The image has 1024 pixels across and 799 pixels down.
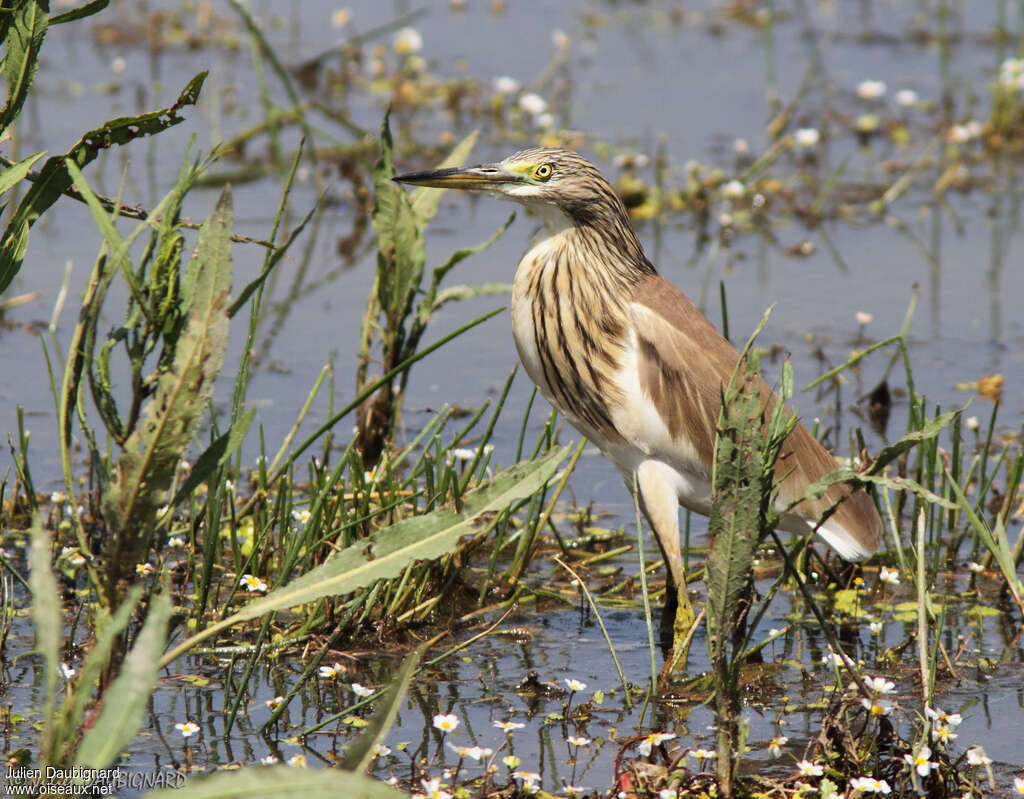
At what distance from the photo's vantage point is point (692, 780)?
312 centimetres

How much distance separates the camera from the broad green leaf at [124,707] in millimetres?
2270

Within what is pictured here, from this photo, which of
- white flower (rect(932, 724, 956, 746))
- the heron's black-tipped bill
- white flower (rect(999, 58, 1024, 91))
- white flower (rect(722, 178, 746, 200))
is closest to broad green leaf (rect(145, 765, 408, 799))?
white flower (rect(932, 724, 956, 746))

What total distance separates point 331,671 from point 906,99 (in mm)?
7311

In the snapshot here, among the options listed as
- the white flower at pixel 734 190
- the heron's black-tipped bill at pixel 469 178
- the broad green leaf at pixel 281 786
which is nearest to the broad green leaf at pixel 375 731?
the broad green leaf at pixel 281 786

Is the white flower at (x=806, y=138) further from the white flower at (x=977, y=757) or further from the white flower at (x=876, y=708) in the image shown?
the white flower at (x=977, y=757)

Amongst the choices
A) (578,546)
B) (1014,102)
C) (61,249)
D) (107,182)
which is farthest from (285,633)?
(1014,102)

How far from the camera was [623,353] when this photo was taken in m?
4.33

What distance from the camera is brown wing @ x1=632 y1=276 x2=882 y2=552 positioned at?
427 centimetres

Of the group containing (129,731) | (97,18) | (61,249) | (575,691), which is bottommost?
(575,691)

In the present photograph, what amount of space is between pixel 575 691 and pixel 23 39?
2.01 meters

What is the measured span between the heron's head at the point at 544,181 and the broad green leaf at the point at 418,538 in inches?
67.3

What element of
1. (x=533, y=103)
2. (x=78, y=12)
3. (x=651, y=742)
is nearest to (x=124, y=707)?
(x=651, y=742)

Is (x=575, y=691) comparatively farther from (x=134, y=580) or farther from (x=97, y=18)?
(x=97, y=18)

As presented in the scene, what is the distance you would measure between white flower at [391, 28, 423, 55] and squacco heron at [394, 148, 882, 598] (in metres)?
5.82
